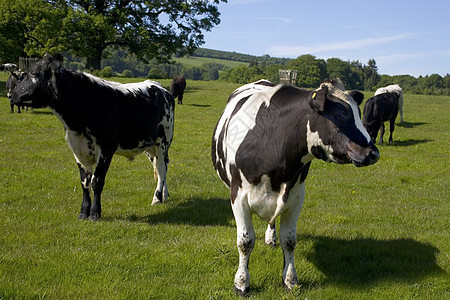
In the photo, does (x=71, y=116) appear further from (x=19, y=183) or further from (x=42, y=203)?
(x=19, y=183)

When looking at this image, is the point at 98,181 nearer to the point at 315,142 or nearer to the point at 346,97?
the point at 315,142

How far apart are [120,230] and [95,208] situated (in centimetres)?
75

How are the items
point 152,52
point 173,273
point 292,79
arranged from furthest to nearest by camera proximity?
point 152,52, point 292,79, point 173,273

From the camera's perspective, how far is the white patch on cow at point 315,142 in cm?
394

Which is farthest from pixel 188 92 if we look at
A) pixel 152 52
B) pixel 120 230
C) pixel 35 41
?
pixel 120 230

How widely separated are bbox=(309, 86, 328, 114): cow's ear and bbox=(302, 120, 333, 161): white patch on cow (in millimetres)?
230

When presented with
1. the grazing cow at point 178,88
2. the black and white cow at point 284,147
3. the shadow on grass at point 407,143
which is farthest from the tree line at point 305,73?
the black and white cow at point 284,147

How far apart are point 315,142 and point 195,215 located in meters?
3.87

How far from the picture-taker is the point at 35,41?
3338 cm

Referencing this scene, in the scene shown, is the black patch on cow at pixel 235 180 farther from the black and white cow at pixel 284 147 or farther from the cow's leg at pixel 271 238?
the cow's leg at pixel 271 238

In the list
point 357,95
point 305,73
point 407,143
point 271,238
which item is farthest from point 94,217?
point 305,73

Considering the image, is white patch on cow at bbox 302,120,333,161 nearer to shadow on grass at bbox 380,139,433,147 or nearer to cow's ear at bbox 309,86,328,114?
cow's ear at bbox 309,86,328,114

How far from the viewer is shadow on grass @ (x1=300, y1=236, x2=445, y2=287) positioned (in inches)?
204

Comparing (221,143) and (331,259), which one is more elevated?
(221,143)
